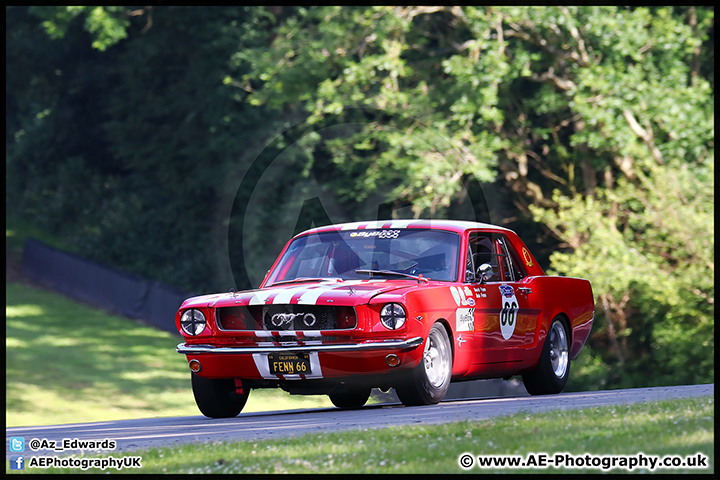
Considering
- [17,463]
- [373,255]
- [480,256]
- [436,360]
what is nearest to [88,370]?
[373,255]

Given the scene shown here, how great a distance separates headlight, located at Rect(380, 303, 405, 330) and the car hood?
165 millimetres

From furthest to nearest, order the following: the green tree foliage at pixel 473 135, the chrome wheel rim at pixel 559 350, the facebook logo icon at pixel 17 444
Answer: the green tree foliage at pixel 473 135
the chrome wheel rim at pixel 559 350
the facebook logo icon at pixel 17 444

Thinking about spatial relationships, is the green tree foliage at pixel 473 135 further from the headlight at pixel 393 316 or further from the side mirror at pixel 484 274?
the headlight at pixel 393 316

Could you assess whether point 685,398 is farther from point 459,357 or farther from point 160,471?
point 160,471

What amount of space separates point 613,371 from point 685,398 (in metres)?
15.2

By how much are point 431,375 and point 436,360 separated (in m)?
0.13

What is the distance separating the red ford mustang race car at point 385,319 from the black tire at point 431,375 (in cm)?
1

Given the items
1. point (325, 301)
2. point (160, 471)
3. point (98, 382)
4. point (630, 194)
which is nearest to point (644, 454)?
point (160, 471)

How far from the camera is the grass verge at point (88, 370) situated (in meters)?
21.0

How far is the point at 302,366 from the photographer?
8.41m

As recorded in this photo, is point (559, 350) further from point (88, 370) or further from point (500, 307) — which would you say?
point (88, 370)

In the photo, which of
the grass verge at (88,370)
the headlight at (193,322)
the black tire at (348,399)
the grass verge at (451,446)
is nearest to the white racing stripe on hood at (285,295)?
the headlight at (193,322)

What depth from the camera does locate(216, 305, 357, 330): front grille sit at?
8445mm

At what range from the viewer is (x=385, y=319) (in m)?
8.34
